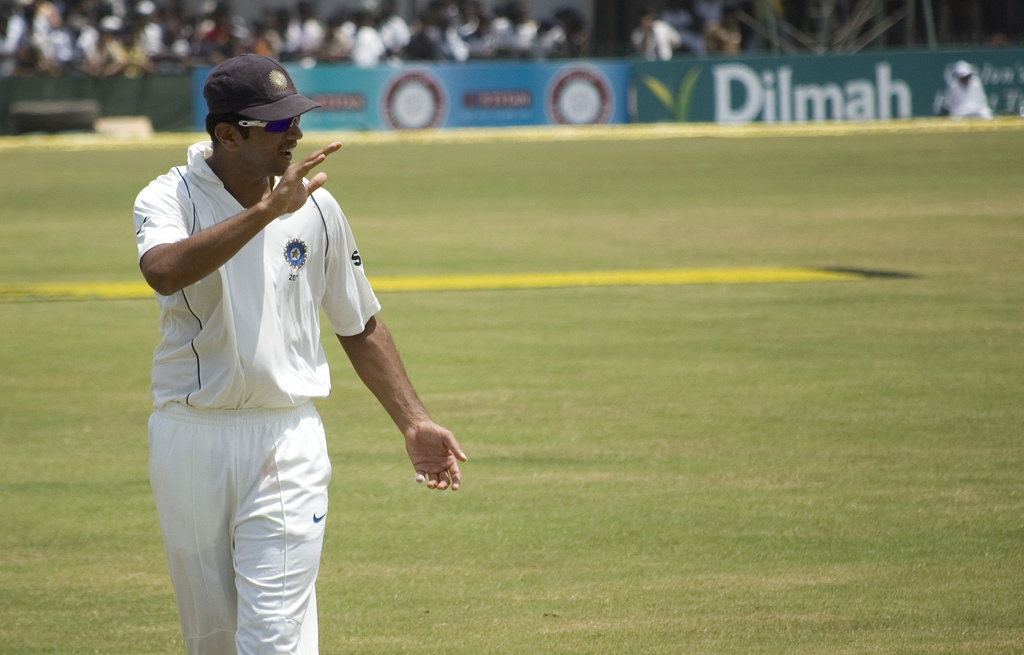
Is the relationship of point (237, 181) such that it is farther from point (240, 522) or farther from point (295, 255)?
point (240, 522)

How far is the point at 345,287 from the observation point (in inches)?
152

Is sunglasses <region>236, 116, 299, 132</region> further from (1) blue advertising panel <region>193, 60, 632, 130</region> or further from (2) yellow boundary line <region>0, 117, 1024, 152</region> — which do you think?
(1) blue advertising panel <region>193, 60, 632, 130</region>

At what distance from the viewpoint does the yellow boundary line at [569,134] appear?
27953mm

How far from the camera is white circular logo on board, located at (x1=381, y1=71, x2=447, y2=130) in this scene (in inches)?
1156

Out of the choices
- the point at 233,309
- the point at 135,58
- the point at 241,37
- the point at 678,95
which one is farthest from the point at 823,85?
the point at 233,309

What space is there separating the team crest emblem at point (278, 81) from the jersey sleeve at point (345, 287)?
334mm

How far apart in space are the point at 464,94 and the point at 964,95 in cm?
984

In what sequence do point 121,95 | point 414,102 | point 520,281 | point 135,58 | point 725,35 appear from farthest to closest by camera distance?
point 725,35
point 135,58
point 121,95
point 414,102
point 520,281

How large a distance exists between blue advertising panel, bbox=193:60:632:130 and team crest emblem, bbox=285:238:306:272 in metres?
25.8

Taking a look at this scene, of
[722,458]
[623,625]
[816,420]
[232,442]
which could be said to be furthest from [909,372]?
[232,442]

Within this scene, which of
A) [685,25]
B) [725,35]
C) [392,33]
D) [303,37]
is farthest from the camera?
[685,25]

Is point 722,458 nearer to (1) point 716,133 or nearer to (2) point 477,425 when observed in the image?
(2) point 477,425

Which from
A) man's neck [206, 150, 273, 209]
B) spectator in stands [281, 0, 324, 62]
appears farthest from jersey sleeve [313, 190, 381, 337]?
spectator in stands [281, 0, 324, 62]

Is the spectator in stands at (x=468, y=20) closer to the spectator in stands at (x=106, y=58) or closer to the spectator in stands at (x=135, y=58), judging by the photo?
the spectator in stands at (x=135, y=58)
